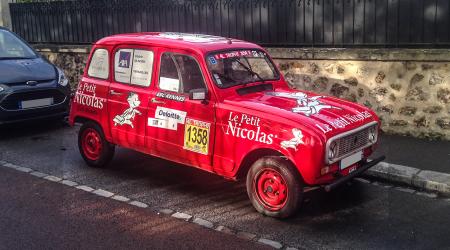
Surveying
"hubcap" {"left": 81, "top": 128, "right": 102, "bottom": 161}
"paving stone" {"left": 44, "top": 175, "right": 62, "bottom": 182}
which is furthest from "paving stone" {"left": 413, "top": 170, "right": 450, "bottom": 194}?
"paving stone" {"left": 44, "top": 175, "right": 62, "bottom": 182}

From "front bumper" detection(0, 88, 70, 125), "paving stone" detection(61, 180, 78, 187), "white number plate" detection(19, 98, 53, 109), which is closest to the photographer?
"paving stone" detection(61, 180, 78, 187)

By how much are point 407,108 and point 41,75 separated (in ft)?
21.0

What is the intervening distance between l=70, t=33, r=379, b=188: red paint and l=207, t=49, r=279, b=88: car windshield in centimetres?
Result: 7

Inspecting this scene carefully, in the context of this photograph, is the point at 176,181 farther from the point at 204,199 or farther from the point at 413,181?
the point at 413,181

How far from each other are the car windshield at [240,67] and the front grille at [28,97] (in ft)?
14.5

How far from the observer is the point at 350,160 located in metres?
5.38

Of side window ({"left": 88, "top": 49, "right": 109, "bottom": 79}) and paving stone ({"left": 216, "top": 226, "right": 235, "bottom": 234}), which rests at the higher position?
side window ({"left": 88, "top": 49, "right": 109, "bottom": 79})

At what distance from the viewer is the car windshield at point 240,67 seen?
5.79m

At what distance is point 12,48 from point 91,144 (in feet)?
12.9

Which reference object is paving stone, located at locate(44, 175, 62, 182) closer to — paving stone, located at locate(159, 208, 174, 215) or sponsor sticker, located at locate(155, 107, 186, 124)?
sponsor sticker, located at locate(155, 107, 186, 124)

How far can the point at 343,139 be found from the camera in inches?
203

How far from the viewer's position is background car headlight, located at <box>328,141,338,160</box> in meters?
4.92

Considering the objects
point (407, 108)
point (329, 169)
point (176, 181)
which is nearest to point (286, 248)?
point (329, 169)

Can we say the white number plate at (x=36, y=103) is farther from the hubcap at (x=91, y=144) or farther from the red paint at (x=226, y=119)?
the red paint at (x=226, y=119)
